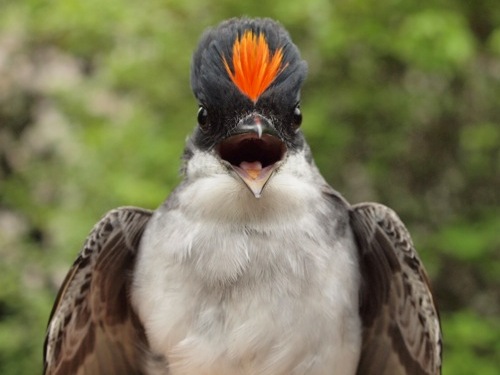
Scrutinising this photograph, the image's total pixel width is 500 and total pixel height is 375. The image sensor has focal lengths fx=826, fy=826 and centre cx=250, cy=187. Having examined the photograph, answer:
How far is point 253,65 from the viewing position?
2.71m

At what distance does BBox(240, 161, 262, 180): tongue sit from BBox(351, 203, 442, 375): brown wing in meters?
0.69

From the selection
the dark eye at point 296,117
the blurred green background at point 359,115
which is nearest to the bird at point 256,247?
the dark eye at point 296,117

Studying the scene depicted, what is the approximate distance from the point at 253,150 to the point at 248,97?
0.18 meters

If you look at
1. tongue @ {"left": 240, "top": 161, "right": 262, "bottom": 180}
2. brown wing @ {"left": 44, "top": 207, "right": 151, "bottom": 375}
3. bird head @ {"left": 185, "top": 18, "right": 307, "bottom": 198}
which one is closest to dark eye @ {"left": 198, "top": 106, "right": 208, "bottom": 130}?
bird head @ {"left": 185, "top": 18, "right": 307, "bottom": 198}

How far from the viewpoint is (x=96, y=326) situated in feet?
10.9

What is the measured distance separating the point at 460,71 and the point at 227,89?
3.61 meters

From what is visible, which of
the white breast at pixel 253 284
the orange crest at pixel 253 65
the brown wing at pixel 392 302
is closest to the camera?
the orange crest at pixel 253 65

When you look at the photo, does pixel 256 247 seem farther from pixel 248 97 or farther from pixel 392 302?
pixel 392 302

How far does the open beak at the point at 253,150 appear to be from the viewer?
2.48 metres

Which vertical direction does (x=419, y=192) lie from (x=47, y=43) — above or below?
below

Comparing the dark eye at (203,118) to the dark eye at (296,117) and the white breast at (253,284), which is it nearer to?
the white breast at (253,284)

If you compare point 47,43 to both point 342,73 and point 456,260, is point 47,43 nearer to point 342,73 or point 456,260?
point 342,73

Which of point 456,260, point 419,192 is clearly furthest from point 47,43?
Result: point 456,260

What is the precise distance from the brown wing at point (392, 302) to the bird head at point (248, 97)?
1.56ft
